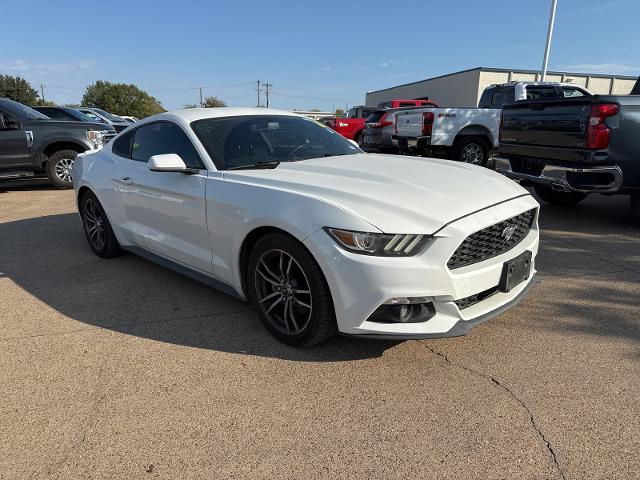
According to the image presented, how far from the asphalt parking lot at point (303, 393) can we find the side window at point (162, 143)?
1173 mm

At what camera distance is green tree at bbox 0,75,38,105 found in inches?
2456

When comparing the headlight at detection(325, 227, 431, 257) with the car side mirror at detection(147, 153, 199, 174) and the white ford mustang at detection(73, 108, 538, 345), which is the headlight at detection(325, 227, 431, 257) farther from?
the car side mirror at detection(147, 153, 199, 174)

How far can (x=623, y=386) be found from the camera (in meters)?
2.59

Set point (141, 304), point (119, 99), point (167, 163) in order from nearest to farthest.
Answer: point (167, 163) → point (141, 304) → point (119, 99)

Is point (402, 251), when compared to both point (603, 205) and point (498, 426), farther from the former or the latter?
point (603, 205)

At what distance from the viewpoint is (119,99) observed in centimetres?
7219

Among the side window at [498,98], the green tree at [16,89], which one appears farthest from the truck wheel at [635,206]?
the green tree at [16,89]

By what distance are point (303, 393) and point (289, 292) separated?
25.2 inches

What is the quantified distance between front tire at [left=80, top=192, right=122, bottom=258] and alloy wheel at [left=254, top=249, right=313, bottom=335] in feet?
7.97

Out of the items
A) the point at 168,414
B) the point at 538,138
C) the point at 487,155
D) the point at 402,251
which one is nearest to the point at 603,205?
the point at 538,138

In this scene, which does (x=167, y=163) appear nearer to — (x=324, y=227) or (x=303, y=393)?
(x=324, y=227)

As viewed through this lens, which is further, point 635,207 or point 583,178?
point 635,207

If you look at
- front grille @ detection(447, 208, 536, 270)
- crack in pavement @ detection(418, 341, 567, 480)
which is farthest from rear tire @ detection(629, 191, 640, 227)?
crack in pavement @ detection(418, 341, 567, 480)

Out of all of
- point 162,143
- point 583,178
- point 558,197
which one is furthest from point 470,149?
point 162,143
